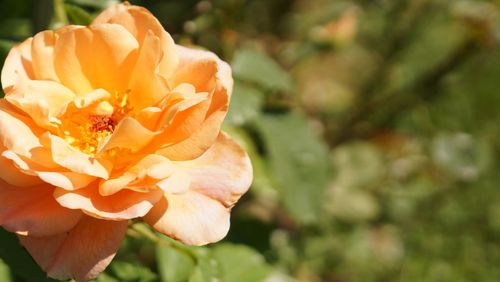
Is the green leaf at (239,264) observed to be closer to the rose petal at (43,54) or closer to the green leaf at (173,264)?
the green leaf at (173,264)

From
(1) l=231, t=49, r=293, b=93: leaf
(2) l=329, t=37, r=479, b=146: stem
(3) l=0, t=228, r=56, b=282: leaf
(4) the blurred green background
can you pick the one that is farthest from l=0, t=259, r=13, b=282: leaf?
(2) l=329, t=37, r=479, b=146: stem

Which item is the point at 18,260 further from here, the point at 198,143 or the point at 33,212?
the point at 198,143

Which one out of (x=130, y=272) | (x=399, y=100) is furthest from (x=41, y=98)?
(x=399, y=100)

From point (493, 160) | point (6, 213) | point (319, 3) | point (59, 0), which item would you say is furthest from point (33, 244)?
point (319, 3)

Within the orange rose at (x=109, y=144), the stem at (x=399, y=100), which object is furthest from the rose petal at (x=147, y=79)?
the stem at (x=399, y=100)

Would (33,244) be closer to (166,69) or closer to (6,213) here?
(6,213)

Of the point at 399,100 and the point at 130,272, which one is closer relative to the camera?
the point at 130,272
